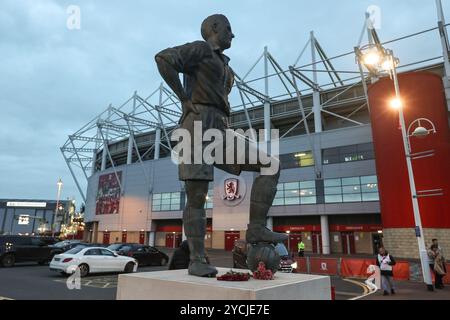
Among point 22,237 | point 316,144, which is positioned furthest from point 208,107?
point 316,144

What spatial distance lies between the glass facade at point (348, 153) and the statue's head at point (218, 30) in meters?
30.2

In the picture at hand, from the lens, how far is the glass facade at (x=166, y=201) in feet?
143

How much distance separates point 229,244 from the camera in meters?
38.7

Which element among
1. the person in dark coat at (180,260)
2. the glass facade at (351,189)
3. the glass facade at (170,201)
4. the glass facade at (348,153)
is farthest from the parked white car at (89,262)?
the glass facade at (170,201)

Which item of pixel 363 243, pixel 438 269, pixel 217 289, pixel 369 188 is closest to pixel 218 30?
pixel 217 289

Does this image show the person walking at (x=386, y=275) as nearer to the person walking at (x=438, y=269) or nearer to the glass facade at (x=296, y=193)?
the person walking at (x=438, y=269)

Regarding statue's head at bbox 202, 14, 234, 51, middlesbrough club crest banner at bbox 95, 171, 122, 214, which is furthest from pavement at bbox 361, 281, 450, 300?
middlesbrough club crest banner at bbox 95, 171, 122, 214

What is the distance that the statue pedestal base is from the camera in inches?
111

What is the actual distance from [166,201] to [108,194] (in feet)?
44.3

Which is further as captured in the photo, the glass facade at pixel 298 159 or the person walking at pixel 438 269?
the glass facade at pixel 298 159

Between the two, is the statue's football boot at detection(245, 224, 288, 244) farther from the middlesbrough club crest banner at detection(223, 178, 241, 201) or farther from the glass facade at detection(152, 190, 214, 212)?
the glass facade at detection(152, 190, 214, 212)

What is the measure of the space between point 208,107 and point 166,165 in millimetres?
42128

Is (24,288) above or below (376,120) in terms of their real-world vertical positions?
below

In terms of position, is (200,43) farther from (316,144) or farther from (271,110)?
(271,110)
